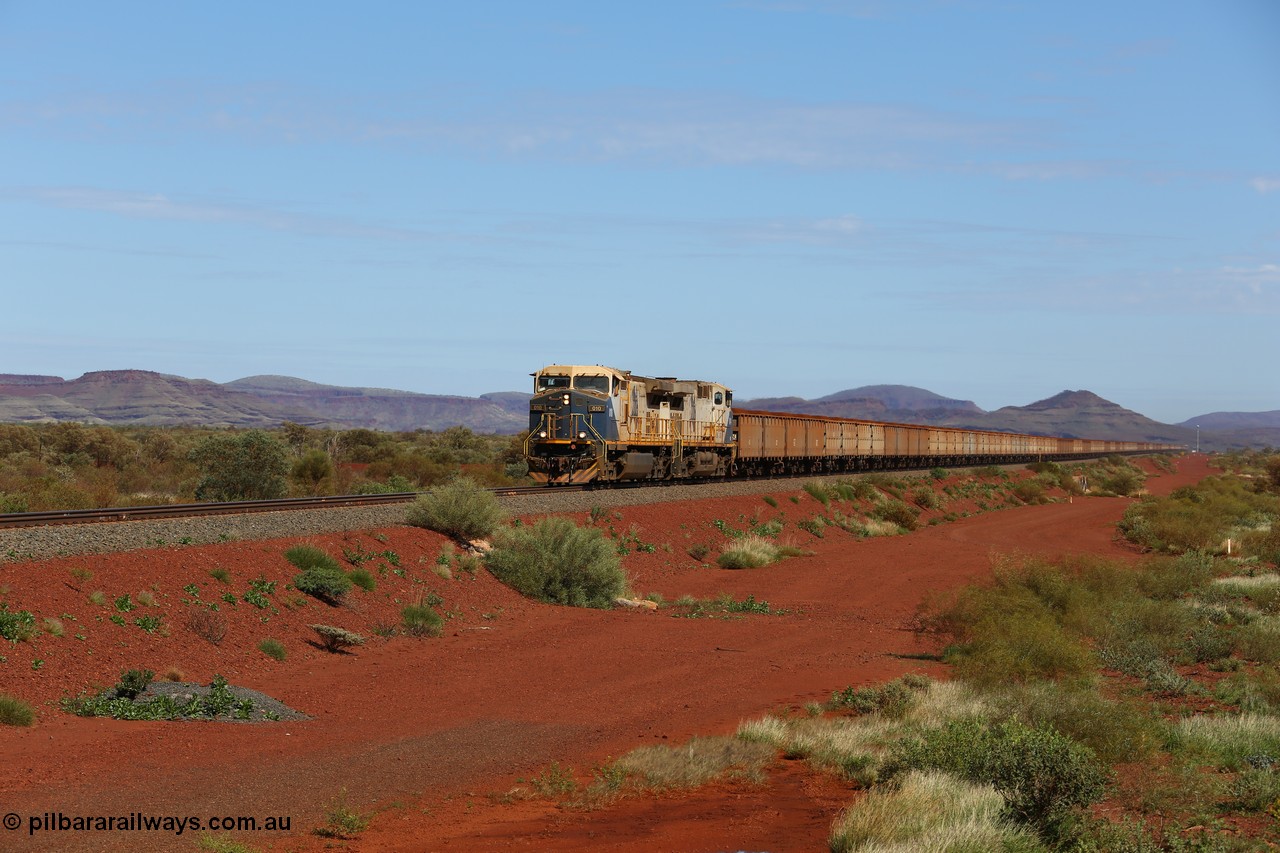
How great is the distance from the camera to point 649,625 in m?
22.2

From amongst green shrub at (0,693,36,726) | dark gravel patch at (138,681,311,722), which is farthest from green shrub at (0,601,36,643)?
green shrub at (0,693,36,726)

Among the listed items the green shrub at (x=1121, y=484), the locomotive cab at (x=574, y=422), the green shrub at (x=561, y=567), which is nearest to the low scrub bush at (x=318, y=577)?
the green shrub at (x=561, y=567)

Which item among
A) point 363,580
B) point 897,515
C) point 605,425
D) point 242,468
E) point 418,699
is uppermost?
point 605,425

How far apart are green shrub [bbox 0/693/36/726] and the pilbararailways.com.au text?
10.3 ft

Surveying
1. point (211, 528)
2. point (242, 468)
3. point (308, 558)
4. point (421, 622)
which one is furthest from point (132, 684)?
point (242, 468)

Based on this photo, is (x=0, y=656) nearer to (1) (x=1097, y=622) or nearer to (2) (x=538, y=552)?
(2) (x=538, y=552)

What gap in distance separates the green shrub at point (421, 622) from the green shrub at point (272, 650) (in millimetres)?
3077

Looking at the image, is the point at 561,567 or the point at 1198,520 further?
the point at 1198,520

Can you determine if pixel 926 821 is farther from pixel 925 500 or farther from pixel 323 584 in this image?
pixel 925 500

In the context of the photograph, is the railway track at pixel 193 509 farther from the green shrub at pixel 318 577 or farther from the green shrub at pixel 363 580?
the green shrub at pixel 363 580

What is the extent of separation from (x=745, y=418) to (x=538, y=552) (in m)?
25.8

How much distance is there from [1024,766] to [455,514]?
17.8m

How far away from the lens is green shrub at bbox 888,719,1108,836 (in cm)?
989

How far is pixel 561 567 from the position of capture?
24891 millimetres
